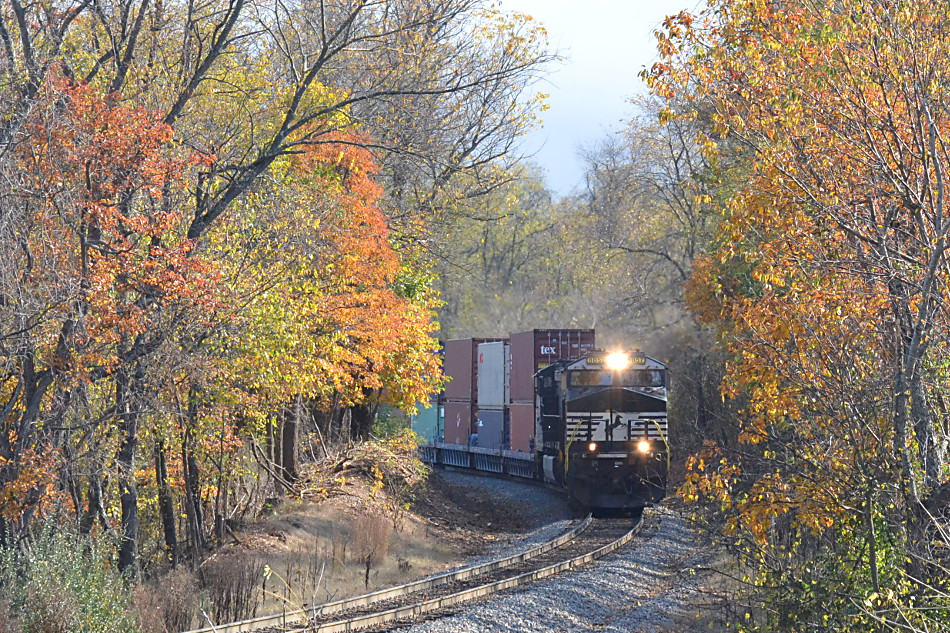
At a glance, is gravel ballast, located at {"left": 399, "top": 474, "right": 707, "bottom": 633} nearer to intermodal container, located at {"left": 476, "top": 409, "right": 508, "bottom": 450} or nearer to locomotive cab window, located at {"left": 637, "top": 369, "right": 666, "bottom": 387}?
locomotive cab window, located at {"left": 637, "top": 369, "right": 666, "bottom": 387}

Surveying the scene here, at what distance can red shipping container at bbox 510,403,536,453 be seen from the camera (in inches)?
1055

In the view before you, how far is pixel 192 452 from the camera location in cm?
1467

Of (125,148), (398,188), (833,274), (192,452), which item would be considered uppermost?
(398,188)

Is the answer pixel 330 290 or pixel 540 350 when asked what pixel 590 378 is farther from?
pixel 330 290

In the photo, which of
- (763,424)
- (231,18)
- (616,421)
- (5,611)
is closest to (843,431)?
(763,424)

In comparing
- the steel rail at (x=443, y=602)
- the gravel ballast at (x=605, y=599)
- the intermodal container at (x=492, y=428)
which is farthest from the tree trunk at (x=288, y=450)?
the intermodal container at (x=492, y=428)

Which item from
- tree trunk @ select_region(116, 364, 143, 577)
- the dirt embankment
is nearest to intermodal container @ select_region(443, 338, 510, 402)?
the dirt embankment

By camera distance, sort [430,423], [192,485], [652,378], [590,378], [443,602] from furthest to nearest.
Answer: [430,423]
[652,378]
[590,378]
[192,485]
[443,602]

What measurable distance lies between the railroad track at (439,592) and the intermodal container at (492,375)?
1115cm

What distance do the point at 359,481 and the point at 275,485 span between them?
12.5ft

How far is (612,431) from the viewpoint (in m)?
21.4

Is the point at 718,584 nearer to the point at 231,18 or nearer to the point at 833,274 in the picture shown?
the point at 833,274

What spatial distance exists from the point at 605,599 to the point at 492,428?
18833 millimetres

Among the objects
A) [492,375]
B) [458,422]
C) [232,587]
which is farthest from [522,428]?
[232,587]
